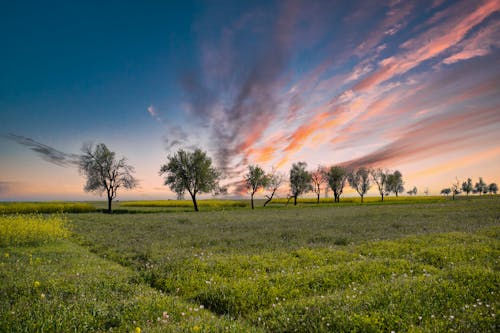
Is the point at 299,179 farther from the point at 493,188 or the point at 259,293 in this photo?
the point at 493,188

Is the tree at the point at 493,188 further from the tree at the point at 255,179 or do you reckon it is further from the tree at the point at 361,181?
the tree at the point at 255,179

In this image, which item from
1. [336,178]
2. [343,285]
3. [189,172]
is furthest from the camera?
[336,178]

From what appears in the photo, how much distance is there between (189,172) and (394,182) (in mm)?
114825

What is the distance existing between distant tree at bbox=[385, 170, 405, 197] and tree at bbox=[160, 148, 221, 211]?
355 ft

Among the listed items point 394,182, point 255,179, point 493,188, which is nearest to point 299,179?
point 255,179

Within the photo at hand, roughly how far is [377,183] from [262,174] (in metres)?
79.4

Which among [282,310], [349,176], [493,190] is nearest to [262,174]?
[349,176]

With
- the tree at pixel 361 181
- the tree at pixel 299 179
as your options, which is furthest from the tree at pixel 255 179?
the tree at pixel 361 181

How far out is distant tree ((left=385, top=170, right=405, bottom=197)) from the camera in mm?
133000

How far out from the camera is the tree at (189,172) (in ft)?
204

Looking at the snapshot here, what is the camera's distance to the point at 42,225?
19.5m

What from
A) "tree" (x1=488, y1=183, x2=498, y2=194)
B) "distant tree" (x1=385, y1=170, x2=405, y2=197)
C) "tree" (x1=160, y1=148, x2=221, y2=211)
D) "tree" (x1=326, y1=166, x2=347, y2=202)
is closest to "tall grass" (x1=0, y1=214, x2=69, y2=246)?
"tree" (x1=160, y1=148, x2=221, y2=211)

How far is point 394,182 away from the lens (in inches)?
5261

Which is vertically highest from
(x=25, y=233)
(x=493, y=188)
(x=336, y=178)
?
(x=336, y=178)
